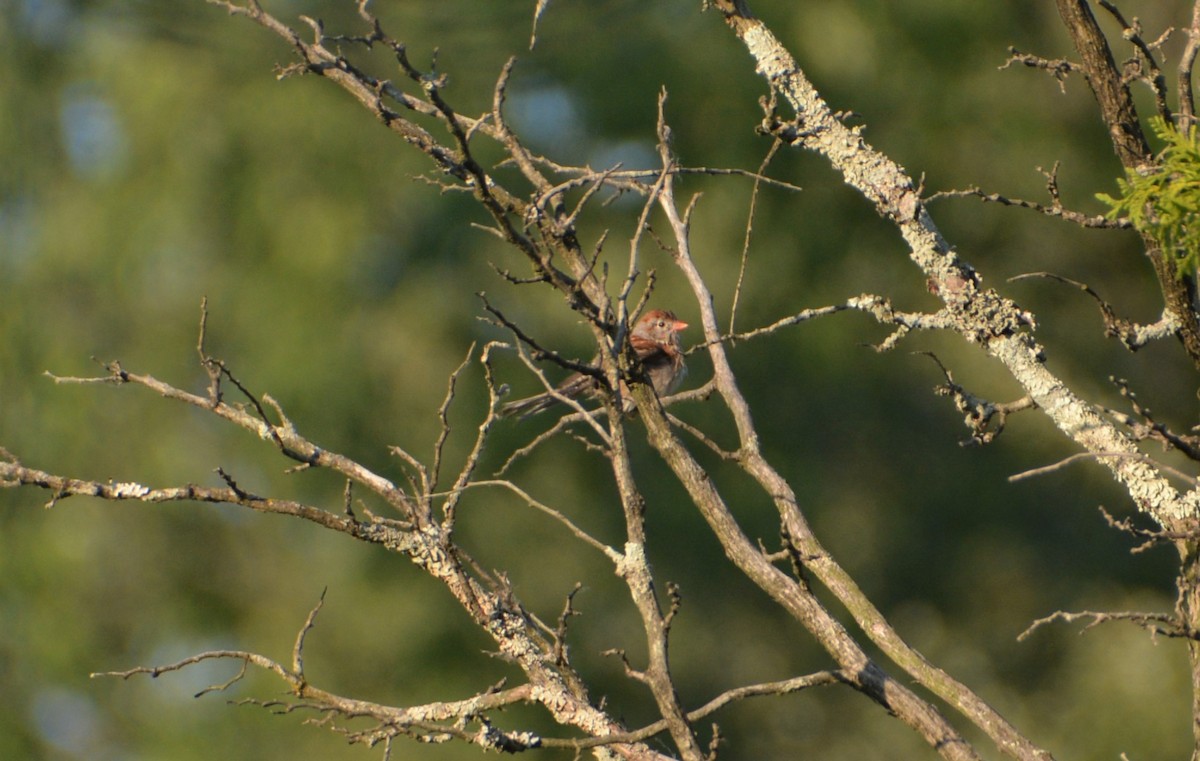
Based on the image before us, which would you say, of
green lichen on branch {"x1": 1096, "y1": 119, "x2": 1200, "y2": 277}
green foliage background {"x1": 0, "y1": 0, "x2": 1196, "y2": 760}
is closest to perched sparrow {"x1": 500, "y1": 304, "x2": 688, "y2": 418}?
green foliage background {"x1": 0, "y1": 0, "x2": 1196, "y2": 760}

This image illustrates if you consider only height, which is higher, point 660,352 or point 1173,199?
point 660,352

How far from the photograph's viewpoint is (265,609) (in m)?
8.21

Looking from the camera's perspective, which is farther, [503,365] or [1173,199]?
[503,365]

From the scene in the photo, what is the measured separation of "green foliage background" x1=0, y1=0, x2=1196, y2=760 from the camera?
25.6ft

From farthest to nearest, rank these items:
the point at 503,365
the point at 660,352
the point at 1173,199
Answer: the point at 503,365 → the point at 660,352 → the point at 1173,199

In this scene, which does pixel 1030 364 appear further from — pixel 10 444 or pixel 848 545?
pixel 10 444

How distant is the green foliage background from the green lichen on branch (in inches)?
187

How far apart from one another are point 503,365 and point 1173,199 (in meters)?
5.27

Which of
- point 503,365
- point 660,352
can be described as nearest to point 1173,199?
point 660,352

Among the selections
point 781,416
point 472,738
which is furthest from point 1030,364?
point 781,416

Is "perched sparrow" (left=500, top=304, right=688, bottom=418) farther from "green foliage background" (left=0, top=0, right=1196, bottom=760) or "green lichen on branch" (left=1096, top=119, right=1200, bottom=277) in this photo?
"green lichen on branch" (left=1096, top=119, right=1200, bottom=277)

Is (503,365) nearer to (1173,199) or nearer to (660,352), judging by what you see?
(660,352)

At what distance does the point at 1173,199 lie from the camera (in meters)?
2.67

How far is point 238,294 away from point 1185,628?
6.54 metres
